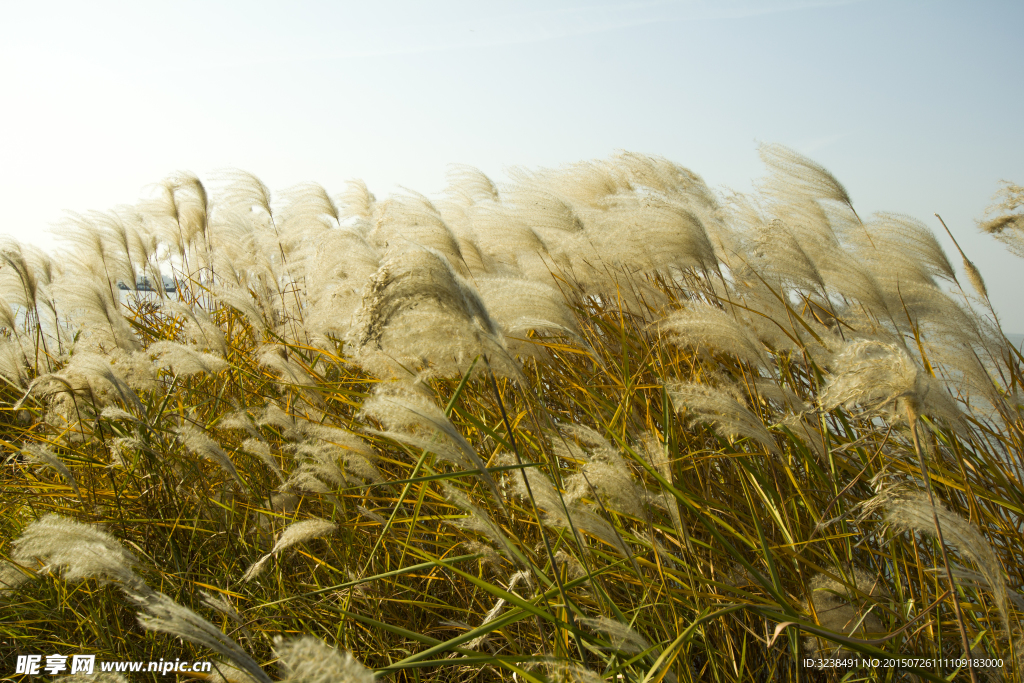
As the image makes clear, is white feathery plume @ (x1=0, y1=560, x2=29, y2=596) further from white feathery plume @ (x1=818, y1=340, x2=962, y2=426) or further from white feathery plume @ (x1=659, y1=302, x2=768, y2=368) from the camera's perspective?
white feathery plume @ (x1=818, y1=340, x2=962, y2=426)

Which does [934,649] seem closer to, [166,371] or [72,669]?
[72,669]

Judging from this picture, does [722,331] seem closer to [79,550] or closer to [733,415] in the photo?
[733,415]

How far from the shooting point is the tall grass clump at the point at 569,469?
1146 mm

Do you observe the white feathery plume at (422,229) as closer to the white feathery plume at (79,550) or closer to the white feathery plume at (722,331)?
the white feathery plume at (722,331)

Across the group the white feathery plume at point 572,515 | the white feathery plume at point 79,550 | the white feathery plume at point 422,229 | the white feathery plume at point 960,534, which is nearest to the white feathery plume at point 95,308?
the white feathery plume at point 422,229

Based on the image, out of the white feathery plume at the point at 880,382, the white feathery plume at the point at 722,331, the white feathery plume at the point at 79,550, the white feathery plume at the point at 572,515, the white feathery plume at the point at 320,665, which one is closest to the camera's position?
the white feathery plume at the point at 320,665

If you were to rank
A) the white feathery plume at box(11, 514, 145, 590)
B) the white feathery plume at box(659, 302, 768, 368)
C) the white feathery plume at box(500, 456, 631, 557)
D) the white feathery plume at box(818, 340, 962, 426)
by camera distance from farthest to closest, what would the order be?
the white feathery plume at box(659, 302, 768, 368)
the white feathery plume at box(500, 456, 631, 557)
the white feathery plume at box(818, 340, 962, 426)
the white feathery plume at box(11, 514, 145, 590)

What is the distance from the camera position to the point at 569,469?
1.79 m

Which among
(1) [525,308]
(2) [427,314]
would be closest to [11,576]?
(2) [427,314]

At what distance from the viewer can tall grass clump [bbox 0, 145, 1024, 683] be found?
1.15 metres

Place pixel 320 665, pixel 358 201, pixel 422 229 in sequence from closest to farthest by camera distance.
→ pixel 320 665
pixel 422 229
pixel 358 201

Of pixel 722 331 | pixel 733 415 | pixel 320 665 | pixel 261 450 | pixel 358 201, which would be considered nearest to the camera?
pixel 320 665

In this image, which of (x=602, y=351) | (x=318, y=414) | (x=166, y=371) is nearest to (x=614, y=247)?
(x=602, y=351)

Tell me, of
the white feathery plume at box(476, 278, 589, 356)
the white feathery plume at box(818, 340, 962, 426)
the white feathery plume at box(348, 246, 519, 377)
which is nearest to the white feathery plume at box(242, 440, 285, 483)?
→ the white feathery plume at box(348, 246, 519, 377)
